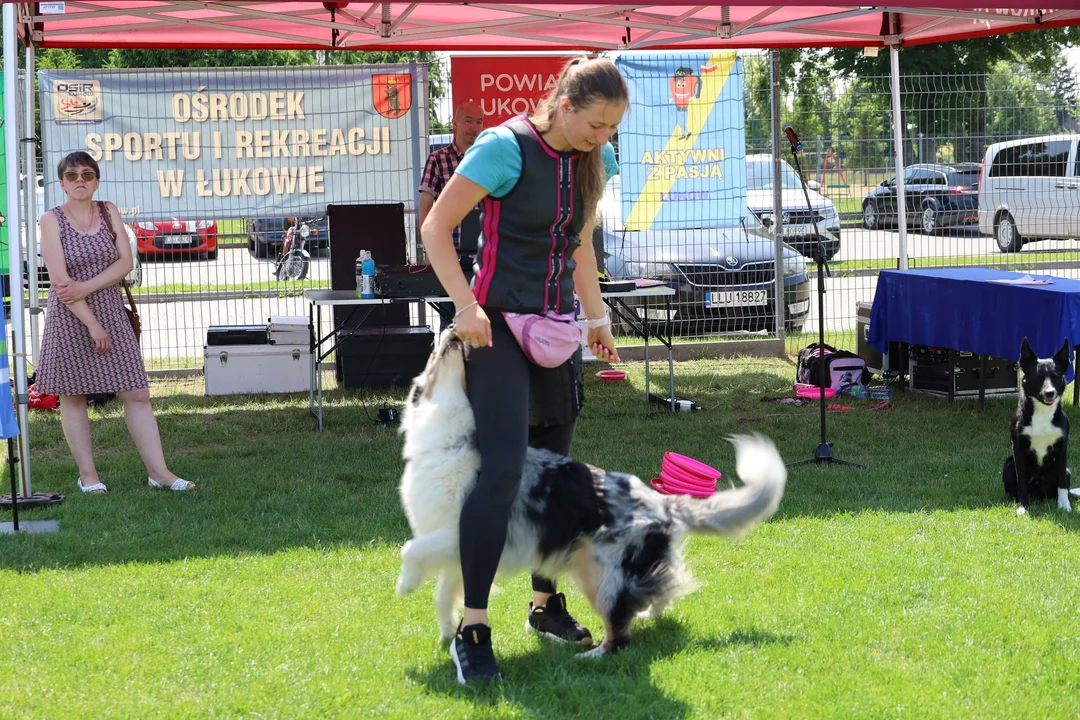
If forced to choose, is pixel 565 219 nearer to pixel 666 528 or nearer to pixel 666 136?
pixel 666 528

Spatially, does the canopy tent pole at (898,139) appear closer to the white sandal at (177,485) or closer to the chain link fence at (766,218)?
the chain link fence at (766,218)

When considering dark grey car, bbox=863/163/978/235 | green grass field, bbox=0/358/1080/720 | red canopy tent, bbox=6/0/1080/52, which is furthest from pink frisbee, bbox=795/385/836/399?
dark grey car, bbox=863/163/978/235

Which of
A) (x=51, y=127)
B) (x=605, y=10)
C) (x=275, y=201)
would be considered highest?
(x=605, y=10)

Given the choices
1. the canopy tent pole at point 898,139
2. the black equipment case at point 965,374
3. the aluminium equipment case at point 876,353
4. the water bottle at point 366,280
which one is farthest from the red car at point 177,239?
the black equipment case at point 965,374

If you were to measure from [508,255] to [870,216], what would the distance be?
27.9 feet

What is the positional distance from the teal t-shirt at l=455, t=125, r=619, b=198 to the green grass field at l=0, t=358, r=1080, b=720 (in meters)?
1.38

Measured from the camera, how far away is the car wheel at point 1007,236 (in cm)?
1087

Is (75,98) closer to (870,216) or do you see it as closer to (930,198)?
(870,216)

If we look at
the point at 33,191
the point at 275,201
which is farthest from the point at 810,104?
the point at 33,191

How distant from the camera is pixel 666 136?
9.48 meters

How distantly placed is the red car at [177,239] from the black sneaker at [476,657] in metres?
6.84

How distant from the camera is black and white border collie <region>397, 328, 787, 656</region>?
3062 millimetres

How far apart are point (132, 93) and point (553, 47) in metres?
3.46

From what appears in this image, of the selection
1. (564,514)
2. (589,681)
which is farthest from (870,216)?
(589,681)
